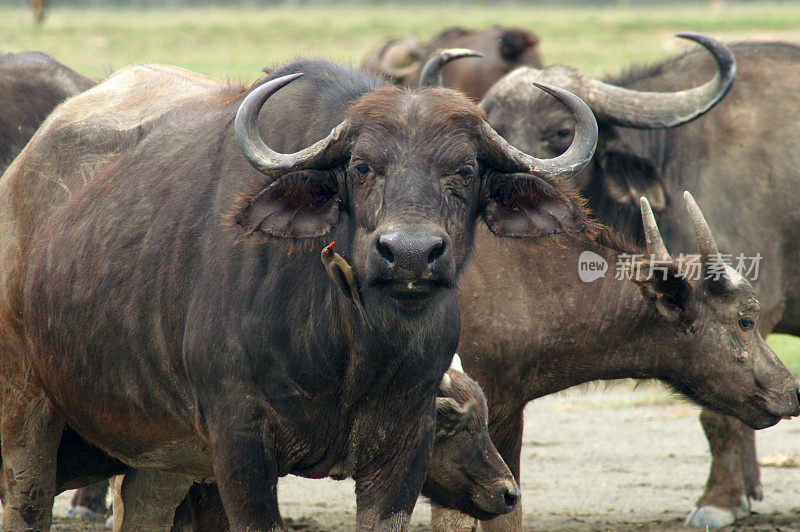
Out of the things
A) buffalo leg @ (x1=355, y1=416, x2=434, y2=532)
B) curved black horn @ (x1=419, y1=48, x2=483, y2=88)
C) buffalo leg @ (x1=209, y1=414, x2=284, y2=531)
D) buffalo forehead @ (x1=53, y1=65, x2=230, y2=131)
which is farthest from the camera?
curved black horn @ (x1=419, y1=48, x2=483, y2=88)

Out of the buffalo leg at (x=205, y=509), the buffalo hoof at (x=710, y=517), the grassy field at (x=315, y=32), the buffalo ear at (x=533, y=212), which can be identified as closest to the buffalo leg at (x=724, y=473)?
the buffalo hoof at (x=710, y=517)

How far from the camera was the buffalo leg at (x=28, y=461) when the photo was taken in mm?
4848

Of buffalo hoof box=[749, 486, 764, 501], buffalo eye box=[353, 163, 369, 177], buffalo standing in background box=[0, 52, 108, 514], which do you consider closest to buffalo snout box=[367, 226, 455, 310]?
buffalo eye box=[353, 163, 369, 177]

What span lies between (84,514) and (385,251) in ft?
14.5

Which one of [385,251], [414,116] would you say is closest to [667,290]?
[414,116]

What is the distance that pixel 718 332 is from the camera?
17.7 ft

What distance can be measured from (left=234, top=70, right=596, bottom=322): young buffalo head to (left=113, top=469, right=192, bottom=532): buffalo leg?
1.97 meters

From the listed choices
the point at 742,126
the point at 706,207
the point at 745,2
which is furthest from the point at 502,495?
the point at 745,2

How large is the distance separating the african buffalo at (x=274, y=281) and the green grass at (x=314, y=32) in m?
17.8

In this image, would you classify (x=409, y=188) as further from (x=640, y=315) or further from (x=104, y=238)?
(x=640, y=315)

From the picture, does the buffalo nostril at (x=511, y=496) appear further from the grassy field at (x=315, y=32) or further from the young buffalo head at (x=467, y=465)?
the grassy field at (x=315, y=32)

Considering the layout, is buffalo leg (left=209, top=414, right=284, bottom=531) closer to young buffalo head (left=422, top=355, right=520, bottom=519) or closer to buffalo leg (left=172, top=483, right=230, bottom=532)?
young buffalo head (left=422, top=355, right=520, bottom=519)

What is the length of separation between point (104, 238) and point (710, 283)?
2.83 meters

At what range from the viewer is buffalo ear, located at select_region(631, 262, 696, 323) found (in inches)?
209
